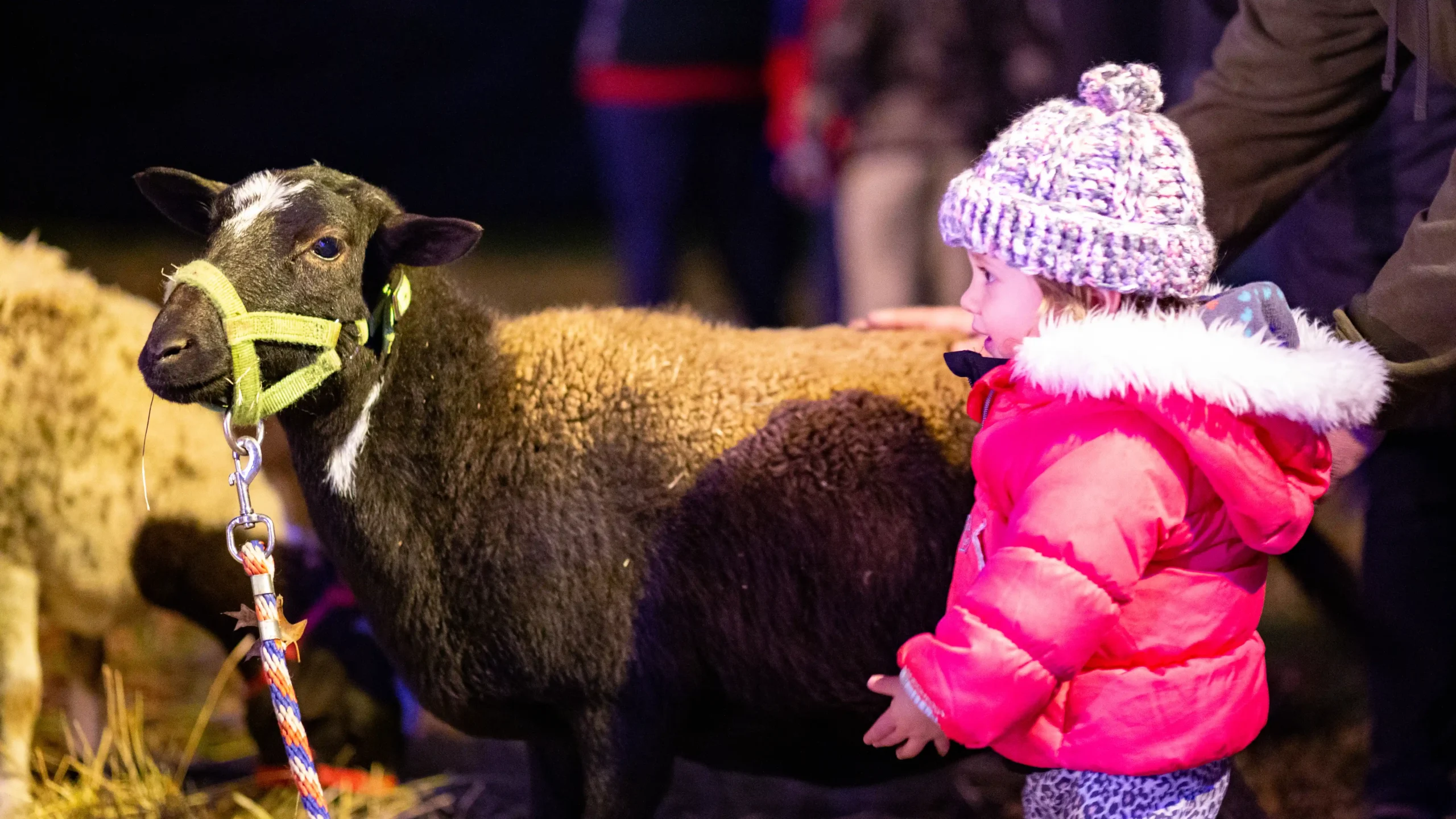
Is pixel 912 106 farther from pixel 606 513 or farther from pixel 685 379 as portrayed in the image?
pixel 606 513

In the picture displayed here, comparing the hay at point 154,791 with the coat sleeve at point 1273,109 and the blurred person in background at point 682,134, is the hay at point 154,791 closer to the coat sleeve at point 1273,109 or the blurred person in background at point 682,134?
the coat sleeve at point 1273,109

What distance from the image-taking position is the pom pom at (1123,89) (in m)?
1.70

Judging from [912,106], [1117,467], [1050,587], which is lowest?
[1050,587]

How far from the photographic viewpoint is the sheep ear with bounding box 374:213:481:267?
6.24ft

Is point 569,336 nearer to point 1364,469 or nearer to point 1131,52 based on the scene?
point 1364,469

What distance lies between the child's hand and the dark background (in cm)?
420

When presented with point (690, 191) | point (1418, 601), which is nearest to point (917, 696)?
point (1418, 601)

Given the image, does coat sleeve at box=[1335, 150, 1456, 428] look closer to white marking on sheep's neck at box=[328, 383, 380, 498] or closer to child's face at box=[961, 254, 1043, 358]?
child's face at box=[961, 254, 1043, 358]

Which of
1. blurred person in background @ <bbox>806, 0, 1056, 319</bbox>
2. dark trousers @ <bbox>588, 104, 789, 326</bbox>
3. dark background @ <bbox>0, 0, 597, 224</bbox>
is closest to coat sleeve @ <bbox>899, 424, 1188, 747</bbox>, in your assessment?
blurred person in background @ <bbox>806, 0, 1056, 319</bbox>

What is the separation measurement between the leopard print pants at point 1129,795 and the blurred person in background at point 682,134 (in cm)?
300

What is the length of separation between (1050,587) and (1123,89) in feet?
2.27

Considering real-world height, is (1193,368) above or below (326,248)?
below

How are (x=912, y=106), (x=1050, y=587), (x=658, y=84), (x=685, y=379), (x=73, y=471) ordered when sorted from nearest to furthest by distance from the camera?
(x=1050, y=587) < (x=685, y=379) < (x=73, y=471) < (x=912, y=106) < (x=658, y=84)

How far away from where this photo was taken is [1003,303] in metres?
1.76
